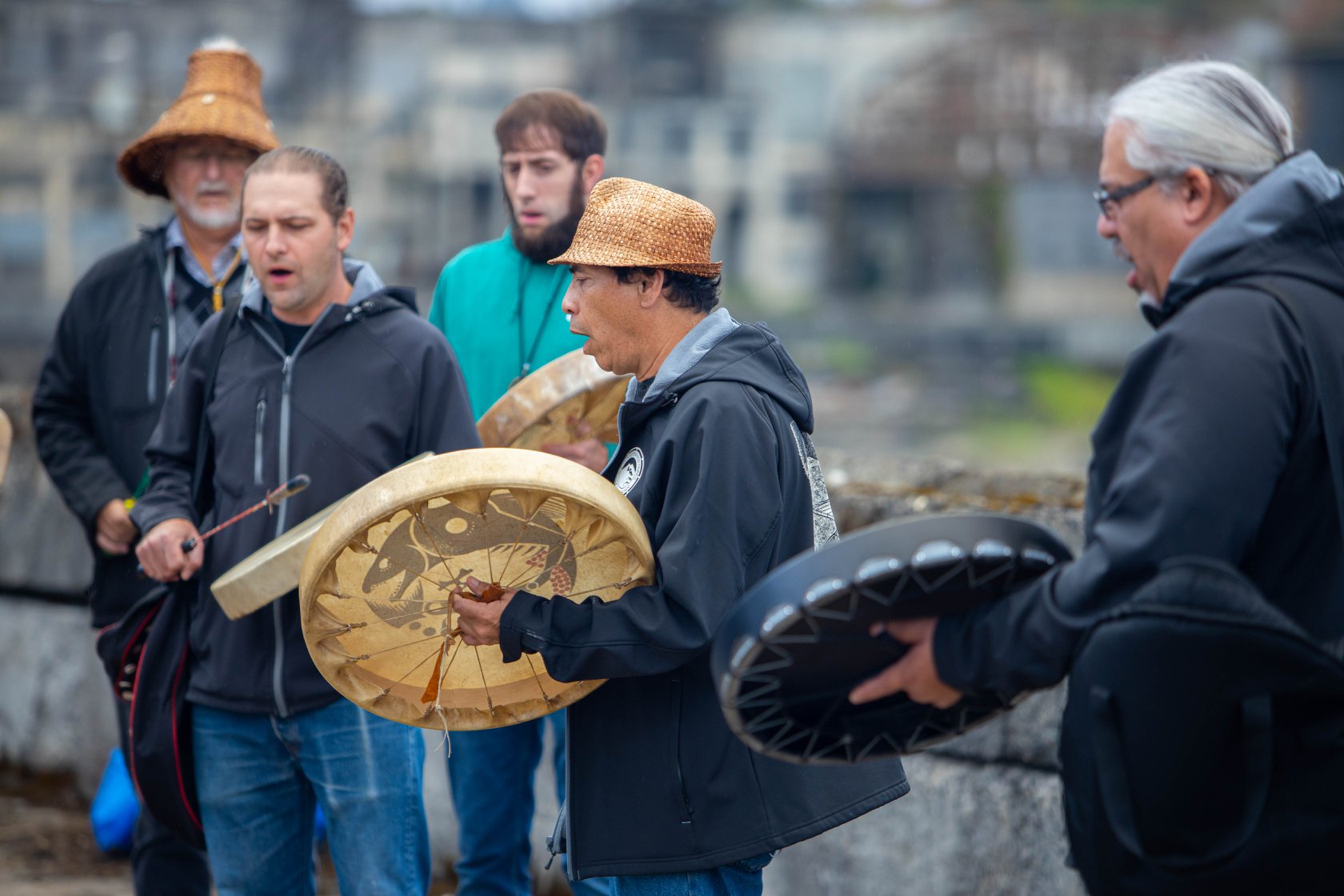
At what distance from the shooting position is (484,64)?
6675 cm

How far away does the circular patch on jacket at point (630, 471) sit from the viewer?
8.86ft

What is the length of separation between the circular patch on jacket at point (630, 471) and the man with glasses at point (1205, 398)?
2.04ft

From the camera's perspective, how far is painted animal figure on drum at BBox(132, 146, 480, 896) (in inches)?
127

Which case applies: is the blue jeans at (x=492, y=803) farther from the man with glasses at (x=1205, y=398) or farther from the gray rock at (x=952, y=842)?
the man with glasses at (x=1205, y=398)

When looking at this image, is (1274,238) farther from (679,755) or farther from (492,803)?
(492,803)

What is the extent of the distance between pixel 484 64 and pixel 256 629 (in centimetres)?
6631

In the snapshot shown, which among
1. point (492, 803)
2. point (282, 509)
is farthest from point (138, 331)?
point (492, 803)

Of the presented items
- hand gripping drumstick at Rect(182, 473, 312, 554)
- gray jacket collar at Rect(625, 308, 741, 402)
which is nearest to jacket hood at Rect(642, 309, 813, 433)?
gray jacket collar at Rect(625, 308, 741, 402)

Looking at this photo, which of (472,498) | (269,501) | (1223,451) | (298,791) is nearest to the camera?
(1223,451)

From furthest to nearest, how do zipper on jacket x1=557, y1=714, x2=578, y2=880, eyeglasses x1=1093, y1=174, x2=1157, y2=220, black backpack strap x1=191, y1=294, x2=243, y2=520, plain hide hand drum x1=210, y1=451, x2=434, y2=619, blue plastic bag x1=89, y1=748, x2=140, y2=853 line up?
blue plastic bag x1=89, y1=748, x2=140, y2=853
black backpack strap x1=191, y1=294, x2=243, y2=520
plain hide hand drum x1=210, y1=451, x2=434, y2=619
zipper on jacket x1=557, y1=714, x2=578, y2=880
eyeglasses x1=1093, y1=174, x2=1157, y2=220

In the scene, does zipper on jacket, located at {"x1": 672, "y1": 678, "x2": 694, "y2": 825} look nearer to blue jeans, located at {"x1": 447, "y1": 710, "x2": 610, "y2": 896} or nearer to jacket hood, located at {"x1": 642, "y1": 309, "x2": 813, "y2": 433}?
jacket hood, located at {"x1": 642, "y1": 309, "x2": 813, "y2": 433}

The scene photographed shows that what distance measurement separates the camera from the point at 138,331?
13.3 feet

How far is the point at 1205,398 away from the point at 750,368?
2.90ft

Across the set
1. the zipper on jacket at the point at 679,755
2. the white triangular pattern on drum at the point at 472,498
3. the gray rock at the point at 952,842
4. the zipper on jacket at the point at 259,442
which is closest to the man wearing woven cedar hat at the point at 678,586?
the zipper on jacket at the point at 679,755
